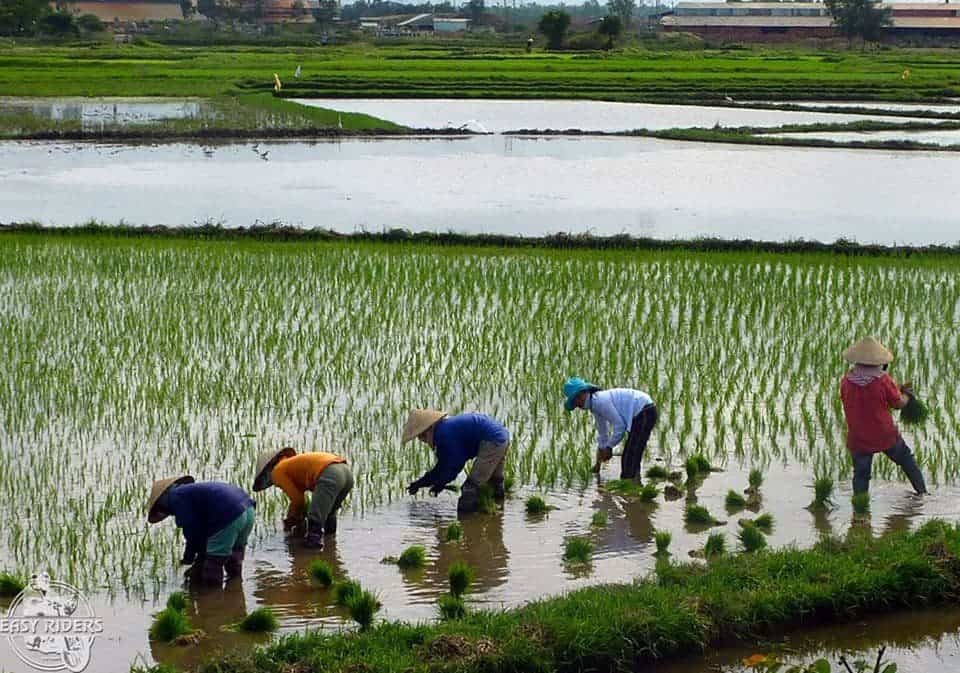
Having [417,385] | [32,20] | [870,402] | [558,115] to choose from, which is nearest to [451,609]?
[870,402]

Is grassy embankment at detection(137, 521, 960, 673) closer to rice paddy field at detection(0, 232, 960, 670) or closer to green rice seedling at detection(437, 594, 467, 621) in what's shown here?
Answer: green rice seedling at detection(437, 594, 467, 621)

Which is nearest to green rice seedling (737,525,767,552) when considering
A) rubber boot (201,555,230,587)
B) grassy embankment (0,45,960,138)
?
rubber boot (201,555,230,587)

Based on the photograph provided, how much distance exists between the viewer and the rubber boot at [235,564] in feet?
17.2

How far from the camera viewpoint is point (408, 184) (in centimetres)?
1766

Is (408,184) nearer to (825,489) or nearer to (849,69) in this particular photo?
(825,489)

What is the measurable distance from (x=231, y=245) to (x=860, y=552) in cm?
854

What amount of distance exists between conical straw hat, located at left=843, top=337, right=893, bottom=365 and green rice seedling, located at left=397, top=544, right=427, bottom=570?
2.04 metres

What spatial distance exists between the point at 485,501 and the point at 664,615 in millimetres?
1654

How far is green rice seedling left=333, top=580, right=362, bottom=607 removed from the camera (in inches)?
190

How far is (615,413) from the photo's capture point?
6.30 m

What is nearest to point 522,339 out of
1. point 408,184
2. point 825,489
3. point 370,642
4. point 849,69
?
point 825,489

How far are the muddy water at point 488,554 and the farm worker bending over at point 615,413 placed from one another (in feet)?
0.81

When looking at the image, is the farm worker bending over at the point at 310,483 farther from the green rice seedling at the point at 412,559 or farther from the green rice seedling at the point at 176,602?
the green rice seedling at the point at 176,602

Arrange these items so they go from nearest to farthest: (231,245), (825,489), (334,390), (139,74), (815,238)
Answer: (825,489)
(334,390)
(231,245)
(815,238)
(139,74)
